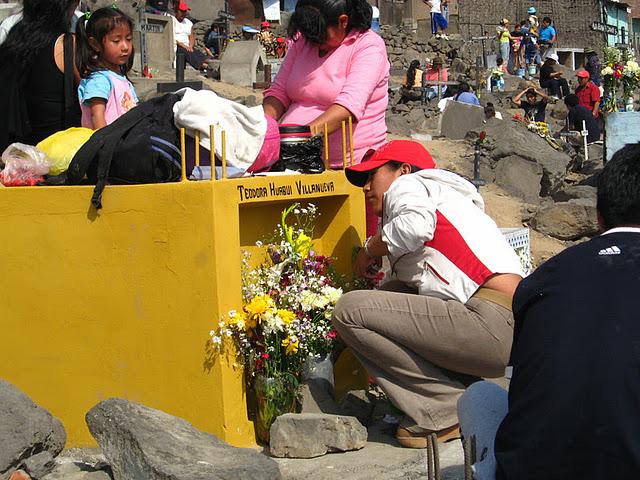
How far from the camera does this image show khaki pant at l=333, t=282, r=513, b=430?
4898 millimetres

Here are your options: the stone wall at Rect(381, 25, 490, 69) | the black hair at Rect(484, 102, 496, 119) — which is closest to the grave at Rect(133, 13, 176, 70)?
the black hair at Rect(484, 102, 496, 119)

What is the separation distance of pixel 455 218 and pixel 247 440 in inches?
59.6

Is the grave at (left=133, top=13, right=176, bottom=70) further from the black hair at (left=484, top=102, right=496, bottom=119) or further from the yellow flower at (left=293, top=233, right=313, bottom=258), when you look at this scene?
the yellow flower at (left=293, top=233, right=313, bottom=258)

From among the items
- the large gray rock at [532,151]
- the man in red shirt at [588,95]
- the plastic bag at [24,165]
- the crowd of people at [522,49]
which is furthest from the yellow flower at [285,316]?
the crowd of people at [522,49]

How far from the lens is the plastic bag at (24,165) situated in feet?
18.7

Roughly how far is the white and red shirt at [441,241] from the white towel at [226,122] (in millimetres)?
884

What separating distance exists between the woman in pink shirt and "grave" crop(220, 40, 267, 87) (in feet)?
55.7

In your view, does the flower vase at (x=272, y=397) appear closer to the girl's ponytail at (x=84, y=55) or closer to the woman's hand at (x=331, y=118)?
the woman's hand at (x=331, y=118)

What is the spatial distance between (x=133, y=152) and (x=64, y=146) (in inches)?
25.2

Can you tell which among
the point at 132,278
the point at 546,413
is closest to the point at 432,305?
the point at 132,278

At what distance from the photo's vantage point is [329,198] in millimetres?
6113

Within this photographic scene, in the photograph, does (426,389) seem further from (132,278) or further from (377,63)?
(377,63)

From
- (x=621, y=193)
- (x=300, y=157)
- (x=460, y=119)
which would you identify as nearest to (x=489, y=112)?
(x=460, y=119)

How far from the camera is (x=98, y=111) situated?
19.5 ft
